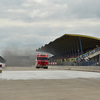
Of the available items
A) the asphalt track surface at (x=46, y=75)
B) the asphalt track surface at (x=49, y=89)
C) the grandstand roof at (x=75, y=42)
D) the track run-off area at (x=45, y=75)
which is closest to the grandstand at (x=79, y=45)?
the grandstand roof at (x=75, y=42)

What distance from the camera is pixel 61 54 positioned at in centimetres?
11056

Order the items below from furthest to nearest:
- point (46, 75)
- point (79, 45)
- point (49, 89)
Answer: point (79, 45), point (46, 75), point (49, 89)

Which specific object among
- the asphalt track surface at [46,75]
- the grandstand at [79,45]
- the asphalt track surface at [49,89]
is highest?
the grandstand at [79,45]

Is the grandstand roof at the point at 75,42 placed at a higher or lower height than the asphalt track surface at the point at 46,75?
higher

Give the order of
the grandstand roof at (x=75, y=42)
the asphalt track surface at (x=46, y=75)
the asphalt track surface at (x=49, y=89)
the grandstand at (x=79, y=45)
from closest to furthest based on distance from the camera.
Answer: the asphalt track surface at (x=49, y=89)
the asphalt track surface at (x=46, y=75)
the grandstand at (x=79, y=45)
the grandstand roof at (x=75, y=42)

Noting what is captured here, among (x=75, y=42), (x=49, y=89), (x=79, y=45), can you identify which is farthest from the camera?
(x=79, y=45)

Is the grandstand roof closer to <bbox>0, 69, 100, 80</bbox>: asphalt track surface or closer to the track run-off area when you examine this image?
the track run-off area

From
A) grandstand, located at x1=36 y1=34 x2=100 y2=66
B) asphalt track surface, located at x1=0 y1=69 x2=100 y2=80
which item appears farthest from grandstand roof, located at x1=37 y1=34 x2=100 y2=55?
asphalt track surface, located at x1=0 y1=69 x2=100 y2=80

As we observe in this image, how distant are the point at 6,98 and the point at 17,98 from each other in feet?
1.21

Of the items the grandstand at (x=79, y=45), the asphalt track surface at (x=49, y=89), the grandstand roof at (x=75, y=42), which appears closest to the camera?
the asphalt track surface at (x=49, y=89)

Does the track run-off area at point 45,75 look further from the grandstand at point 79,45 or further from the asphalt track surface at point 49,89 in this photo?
the grandstand at point 79,45

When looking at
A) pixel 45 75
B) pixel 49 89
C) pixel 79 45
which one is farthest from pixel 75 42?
pixel 49 89

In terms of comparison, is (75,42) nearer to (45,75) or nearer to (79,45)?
(79,45)

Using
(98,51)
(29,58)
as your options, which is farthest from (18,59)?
(98,51)
